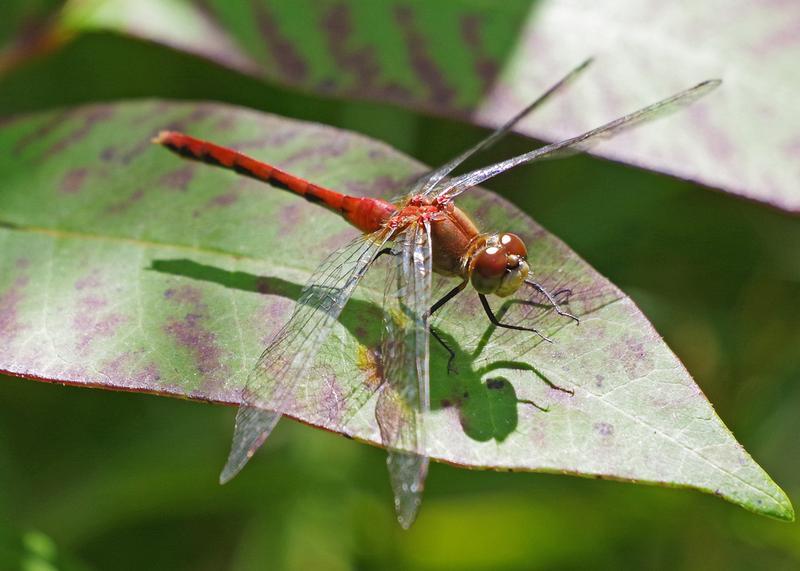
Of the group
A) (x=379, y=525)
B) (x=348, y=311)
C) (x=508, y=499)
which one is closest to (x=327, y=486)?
(x=379, y=525)

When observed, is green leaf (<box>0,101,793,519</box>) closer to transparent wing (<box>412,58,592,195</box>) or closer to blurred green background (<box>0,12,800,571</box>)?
transparent wing (<box>412,58,592,195</box>)

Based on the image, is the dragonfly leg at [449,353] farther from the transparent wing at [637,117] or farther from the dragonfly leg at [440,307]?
the transparent wing at [637,117]

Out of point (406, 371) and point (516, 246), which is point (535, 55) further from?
point (406, 371)

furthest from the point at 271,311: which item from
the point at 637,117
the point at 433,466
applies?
the point at 433,466

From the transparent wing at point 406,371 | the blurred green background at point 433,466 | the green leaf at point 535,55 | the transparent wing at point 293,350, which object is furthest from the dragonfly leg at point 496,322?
the blurred green background at point 433,466

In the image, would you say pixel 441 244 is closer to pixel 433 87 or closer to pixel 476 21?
pixel 433 87

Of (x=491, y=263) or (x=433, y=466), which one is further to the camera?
(x=433, y=466)
